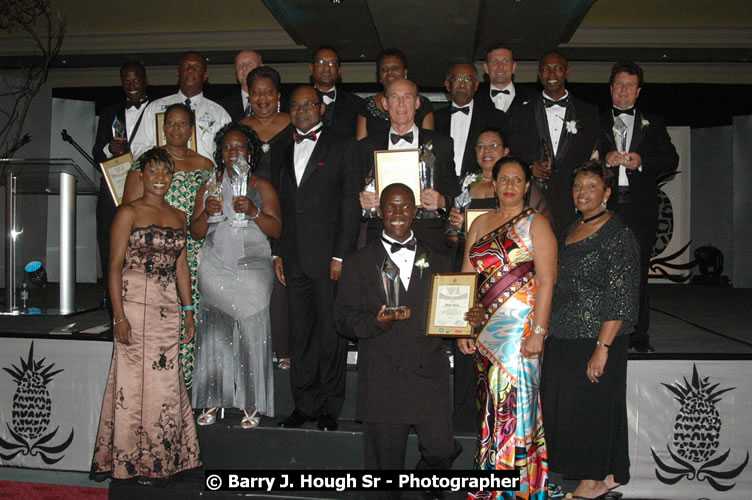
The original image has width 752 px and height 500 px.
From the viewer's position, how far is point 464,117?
479cm

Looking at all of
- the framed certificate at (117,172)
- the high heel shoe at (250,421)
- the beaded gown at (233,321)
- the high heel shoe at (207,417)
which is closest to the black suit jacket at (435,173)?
the beaded gown at (233,321)

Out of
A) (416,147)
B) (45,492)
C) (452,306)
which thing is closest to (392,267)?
(452,306)

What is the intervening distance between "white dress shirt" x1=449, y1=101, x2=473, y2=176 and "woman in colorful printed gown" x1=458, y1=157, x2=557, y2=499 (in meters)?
1.10

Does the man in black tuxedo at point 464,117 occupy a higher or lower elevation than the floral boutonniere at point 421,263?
higher

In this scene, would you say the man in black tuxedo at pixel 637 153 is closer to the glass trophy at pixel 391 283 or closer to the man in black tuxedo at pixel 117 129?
the glass trophy at pixel 391 283

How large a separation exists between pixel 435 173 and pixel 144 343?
228cm

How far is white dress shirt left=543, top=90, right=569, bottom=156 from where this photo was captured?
15.5 feet

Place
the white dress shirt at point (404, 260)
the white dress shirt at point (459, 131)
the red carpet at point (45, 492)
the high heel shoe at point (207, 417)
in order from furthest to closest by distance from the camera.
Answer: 1. the red carpet at point (45, 492)
2. the white dress shirt at point (459, 131)
3. the high heel shoe at point (207, 417)
4. the white dress shirt at point (404, 260)

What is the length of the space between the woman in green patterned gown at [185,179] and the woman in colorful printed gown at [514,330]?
2.17m

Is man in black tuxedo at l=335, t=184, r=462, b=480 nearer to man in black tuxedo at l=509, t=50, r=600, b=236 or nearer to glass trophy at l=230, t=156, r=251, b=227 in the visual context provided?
glass trophy at l=230, t=156, r=251, b=227

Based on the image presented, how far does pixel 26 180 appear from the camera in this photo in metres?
7.25

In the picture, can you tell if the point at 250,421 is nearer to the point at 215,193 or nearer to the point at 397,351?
the point at 397,351

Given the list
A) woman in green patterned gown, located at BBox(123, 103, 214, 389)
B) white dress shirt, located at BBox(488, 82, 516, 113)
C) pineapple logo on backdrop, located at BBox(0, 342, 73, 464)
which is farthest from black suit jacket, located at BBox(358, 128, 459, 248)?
pineapple logo on backdrop, located at BBox(0, 342, 73, 464)

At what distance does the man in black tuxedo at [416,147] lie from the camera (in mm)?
4230
